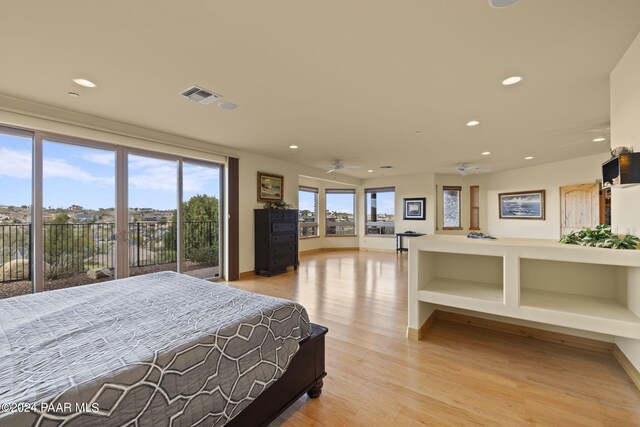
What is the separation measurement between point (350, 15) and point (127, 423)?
2.35 metres

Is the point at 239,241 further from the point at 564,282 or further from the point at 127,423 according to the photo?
the point at 564,282

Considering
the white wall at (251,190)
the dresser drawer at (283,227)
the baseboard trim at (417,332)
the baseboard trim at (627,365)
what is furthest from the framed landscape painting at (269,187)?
the baseboard trim at (627,365)

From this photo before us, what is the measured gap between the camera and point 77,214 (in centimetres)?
356

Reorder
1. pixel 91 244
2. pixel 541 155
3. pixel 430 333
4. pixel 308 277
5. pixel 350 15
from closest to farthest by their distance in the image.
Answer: pixel 350 15, pixel 430 333, pixel 91 244, pixel 308 277, pixel 541 155

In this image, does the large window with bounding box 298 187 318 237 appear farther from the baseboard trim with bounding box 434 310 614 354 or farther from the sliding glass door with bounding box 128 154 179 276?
the baseboard trim with bounding box 434 310 614 354

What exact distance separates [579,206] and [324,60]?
750cm

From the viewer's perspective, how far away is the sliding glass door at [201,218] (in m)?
4.75

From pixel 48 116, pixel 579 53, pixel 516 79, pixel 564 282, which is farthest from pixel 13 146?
pixel 564 282

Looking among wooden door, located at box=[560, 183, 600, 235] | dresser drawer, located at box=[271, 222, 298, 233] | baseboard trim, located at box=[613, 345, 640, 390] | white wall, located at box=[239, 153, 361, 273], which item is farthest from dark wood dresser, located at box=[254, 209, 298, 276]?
wooden door, located at box=[560, 183, 600, 235]

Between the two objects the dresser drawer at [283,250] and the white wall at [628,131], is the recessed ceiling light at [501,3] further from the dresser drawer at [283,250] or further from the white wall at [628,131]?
the dresser drawer at [283,250]

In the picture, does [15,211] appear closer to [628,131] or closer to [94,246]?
[94,246]

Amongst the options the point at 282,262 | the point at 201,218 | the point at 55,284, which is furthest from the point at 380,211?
the point at 55,284

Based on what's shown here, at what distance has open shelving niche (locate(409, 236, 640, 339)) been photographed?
6.64 feet

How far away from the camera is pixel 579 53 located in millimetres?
2121
